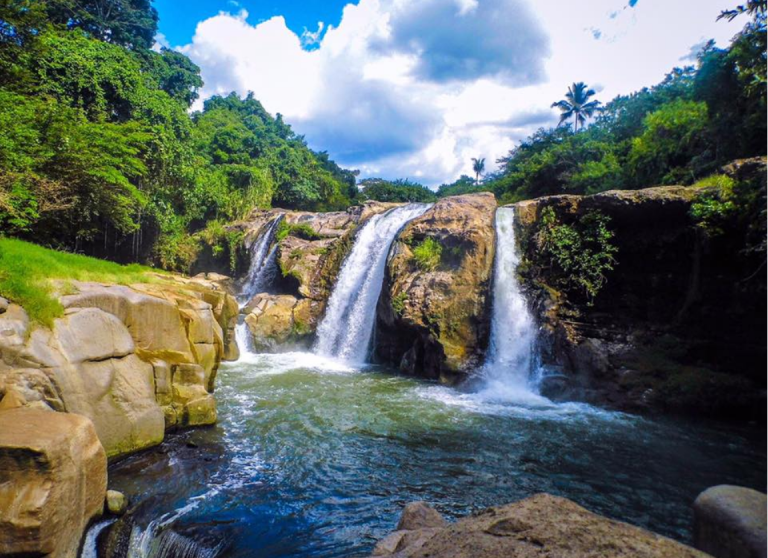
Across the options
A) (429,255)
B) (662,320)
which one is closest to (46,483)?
(429,255)

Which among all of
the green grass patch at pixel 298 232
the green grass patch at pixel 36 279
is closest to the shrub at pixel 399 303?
the green grass patch at pixel 36 279

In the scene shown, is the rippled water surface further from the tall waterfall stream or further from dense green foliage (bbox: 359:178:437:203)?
dense green foliage (bbox: 359:178:437:203)

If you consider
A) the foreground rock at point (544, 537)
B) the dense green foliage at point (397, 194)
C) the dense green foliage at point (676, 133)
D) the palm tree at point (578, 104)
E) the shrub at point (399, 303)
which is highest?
the palm tree at point (578, 104)

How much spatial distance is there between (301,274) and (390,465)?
12201 mm

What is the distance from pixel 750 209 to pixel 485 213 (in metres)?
6.93

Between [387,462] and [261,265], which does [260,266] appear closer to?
[261,265]

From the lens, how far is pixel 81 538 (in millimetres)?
4270

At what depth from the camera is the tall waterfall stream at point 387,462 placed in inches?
199

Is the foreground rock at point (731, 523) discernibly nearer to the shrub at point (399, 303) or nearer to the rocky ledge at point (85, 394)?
the rocky ledge at point (85, 394)

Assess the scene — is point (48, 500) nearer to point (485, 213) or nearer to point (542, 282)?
point (542, 282)

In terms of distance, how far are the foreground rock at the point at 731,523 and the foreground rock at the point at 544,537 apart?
0.58 m

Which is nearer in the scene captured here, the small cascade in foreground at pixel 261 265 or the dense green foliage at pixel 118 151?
the dense green foliage at pixel 118 151

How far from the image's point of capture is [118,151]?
1435 centimetres

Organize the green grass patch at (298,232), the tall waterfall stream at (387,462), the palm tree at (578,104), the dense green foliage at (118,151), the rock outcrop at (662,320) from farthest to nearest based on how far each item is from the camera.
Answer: the palm tree at (578,104) → the green grass patch at (298,232) → the dense green foliage at (118,151) → the rock outcrop at (662,320) → the tall waterfall stream at (387,462)
